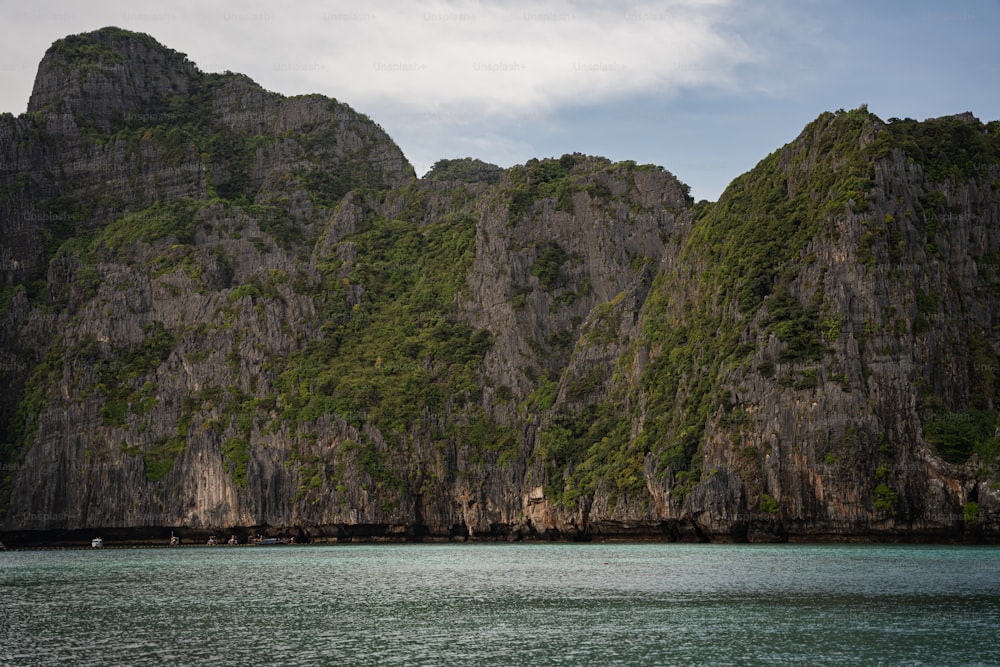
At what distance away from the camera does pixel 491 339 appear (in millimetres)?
156250

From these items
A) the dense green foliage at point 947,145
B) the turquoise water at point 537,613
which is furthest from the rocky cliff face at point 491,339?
the turquoise water at point 537,613

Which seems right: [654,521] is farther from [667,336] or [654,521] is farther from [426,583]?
[426,583]

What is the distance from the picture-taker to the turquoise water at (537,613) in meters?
36.8

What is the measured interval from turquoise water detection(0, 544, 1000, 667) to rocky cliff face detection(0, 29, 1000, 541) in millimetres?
18676

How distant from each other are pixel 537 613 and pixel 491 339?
110 m

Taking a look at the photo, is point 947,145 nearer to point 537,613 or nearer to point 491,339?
point 491,339

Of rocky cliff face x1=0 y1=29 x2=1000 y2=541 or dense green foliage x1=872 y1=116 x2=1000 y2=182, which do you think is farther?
dense green foliage x1=872 y1=116 x2=1000 y2=182

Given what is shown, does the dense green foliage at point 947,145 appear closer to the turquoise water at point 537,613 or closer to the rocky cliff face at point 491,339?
the rocky cliff face at point 491,339

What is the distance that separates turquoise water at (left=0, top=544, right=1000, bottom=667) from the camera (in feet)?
121

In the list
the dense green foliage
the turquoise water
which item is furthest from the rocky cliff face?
the turquoise water

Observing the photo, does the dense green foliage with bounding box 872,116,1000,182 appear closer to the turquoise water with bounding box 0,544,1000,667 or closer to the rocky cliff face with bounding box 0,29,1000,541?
the rocky cliff face with bounding box 0,29,1000,541

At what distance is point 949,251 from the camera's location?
10119 cm

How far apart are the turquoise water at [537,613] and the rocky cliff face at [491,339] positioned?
61.3 ft

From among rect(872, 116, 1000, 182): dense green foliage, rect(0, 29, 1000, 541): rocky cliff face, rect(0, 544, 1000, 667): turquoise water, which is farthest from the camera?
rect(872, 116, 1000, 182): dense green foliage
